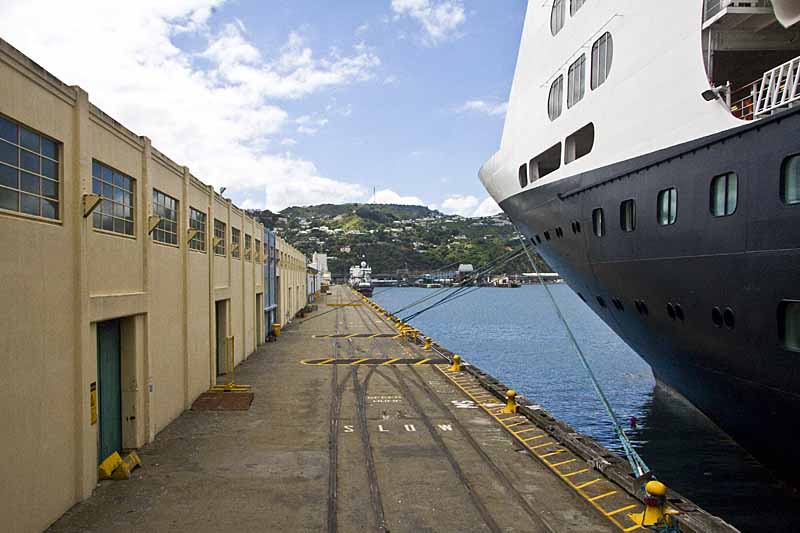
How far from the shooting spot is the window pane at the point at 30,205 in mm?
8914

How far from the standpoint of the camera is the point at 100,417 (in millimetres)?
12391

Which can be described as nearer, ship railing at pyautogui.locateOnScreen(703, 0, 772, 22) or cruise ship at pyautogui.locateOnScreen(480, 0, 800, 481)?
cruise ship at pyautogui.locateOnScreen(480, 0, 800, 481)

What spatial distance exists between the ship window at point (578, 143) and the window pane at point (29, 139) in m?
12.4

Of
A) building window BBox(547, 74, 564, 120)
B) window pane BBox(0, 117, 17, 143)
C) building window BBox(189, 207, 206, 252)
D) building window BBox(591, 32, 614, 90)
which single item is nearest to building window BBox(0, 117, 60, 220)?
window pane BBox(0, 117, 17, 143)

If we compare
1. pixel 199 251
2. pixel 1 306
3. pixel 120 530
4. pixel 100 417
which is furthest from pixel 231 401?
pixel 1 306

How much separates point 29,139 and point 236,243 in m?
17.9

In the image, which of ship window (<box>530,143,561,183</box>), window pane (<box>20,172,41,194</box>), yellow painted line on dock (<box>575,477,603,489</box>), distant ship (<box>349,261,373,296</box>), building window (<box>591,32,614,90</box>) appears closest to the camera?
window pane (<box>20,172,41,194</box>)

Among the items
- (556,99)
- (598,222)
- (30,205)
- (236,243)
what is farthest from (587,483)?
(236,243)

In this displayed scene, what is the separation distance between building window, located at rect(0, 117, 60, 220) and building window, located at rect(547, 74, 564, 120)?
44.2ft

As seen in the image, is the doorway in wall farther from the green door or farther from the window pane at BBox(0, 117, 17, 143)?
the window pane at BBox(0, 117, 17, 143)

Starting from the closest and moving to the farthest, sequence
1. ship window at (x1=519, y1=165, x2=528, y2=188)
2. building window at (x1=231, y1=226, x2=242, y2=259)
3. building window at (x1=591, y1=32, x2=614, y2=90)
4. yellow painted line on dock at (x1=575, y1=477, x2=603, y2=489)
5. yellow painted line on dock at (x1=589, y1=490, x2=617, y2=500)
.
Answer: yellow painted line on dock at (x1=589, y1=490, x2=617, y2=500)
yellow painted line on dock at (x1=575, y1=477, x2=603, y2=489)
building window at (x1=591, y1=32, x2=614, y2=90)
ship window at (x1=519, y1=165, x2=528, y2=188)
building window at (x1=231, y1=226, x2=242, y2=259)

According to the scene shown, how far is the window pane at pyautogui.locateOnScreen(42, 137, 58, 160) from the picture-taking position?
31.6 ft

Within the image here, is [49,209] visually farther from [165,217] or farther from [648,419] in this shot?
[648,419]

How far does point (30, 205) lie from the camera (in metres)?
9.09
